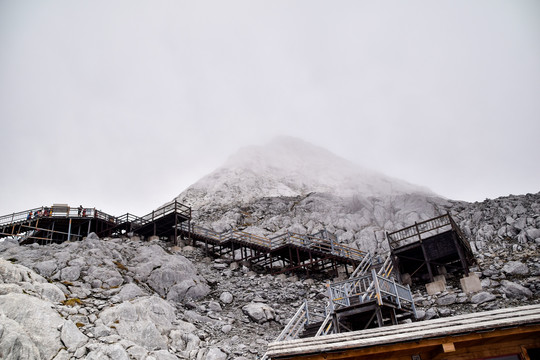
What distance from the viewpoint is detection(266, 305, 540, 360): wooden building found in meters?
9.01

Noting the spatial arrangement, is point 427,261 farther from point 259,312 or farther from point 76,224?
point 76,224

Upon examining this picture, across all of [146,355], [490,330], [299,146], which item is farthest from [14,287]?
[299,146]

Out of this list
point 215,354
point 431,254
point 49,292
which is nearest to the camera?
point 215,354

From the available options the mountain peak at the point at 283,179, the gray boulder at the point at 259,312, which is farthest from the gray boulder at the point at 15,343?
the mountain peak at the point at 283,179

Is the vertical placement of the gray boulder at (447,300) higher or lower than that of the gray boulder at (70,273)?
lower

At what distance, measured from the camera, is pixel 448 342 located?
9.27 meters

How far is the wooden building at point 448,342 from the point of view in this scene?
29.6ft

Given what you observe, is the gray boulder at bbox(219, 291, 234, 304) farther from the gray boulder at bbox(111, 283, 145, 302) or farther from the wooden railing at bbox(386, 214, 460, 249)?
the wooden railing at bbox(386, 214, 460, 249)

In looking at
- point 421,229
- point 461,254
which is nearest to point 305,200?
point 421,229

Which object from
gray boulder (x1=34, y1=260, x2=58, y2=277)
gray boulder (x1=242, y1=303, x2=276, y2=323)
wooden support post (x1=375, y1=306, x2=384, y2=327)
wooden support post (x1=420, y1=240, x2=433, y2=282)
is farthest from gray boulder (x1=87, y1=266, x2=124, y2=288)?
wooden support post (x1=420, y1=240, x2=433, y2=282)

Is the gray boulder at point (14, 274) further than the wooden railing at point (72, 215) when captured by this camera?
No

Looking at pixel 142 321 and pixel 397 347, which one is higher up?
pixel 142 321

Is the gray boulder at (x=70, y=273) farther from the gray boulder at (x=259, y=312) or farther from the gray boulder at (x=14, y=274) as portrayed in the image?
the gray boulder at (x=259, y=312)

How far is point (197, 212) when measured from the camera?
65.6 m
